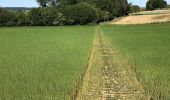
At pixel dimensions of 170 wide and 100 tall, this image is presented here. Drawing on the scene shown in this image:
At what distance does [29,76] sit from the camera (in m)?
12.6

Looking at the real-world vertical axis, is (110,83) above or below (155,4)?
above

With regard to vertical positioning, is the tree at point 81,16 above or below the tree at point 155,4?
above

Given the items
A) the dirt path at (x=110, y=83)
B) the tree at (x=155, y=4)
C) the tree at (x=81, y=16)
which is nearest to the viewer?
the dirt path at (x=110, y=83)

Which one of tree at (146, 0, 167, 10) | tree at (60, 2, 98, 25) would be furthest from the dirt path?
tree at (146, 0, 167, 10)

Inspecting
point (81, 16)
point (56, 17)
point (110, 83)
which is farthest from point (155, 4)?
point (110, 83)

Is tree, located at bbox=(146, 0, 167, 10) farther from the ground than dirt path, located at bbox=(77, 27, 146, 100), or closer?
closer

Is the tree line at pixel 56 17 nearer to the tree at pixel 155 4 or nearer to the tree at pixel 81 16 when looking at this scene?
the tree at pixel 81 16

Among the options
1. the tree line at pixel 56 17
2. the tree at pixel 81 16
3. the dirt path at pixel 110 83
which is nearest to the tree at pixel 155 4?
the tree line at pixel 56 17

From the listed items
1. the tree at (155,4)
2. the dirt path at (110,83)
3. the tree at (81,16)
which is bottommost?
the tree at (155,4)

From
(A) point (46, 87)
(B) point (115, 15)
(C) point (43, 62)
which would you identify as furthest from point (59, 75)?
(B) point (115, 15)

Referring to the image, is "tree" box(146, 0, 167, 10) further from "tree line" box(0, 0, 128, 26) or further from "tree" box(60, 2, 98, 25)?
"tree" box(60, 2, 98, 25)

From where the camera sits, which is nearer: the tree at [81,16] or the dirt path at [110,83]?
the dirt path at [110,83]

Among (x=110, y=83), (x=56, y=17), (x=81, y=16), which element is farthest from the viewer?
(x=81, y=16)

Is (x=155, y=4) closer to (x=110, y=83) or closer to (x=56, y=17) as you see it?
(x=56, y=17)
